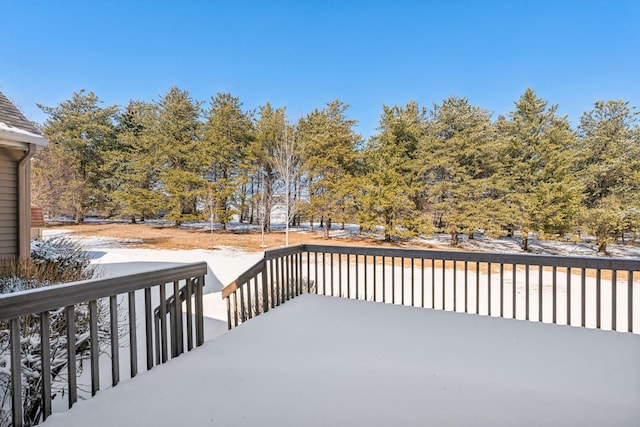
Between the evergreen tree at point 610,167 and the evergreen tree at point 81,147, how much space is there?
26701 millimetres

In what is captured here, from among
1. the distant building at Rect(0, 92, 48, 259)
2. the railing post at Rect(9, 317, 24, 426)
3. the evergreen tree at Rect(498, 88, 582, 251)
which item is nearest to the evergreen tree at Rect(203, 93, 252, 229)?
the distant building at Rect(0, 92, 48, 259)

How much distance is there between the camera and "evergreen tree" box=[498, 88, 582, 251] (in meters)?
13.2

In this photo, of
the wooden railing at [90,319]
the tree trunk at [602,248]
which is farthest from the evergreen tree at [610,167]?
the wooden railing at [90,319]

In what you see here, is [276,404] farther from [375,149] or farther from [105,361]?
[375,149]

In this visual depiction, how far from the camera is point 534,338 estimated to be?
272 cm

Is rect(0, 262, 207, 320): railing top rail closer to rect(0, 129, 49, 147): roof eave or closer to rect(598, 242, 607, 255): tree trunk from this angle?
rect(0, 129, 49, 147): roof eave

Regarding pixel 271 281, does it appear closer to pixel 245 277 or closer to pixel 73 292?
pixel 245 277

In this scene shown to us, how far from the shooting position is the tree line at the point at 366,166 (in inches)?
547

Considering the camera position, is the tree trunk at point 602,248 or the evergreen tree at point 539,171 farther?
the tree trunk at point 602,248

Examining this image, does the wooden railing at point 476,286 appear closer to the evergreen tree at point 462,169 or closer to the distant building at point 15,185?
the distant building at point 15,185

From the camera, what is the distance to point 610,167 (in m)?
13.8

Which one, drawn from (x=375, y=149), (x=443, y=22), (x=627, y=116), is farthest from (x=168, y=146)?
(x=627, y=116)

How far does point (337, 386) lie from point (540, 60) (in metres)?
15.1

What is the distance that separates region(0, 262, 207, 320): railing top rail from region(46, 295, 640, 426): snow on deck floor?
22.8 inches
